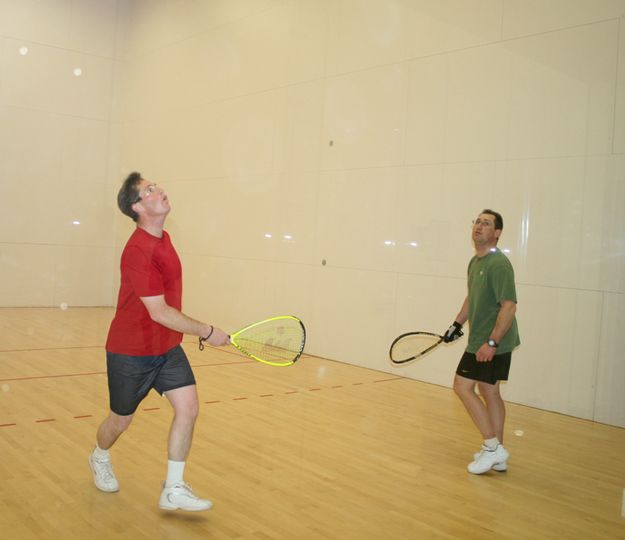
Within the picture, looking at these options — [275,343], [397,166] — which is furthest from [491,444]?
[397,166]

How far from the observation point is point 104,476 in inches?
107

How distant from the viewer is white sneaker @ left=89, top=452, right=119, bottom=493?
2.72 m

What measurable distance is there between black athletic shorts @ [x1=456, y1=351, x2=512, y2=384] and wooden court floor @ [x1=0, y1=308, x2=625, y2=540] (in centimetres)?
47

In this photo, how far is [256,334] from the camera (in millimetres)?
3211

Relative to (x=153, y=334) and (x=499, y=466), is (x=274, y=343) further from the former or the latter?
(x=499, y=466)

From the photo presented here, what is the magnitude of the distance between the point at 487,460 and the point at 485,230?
1.12m

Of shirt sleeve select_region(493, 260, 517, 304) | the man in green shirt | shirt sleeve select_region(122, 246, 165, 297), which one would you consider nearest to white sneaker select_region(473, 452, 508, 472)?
the man in green shirt

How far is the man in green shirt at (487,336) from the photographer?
323 centimetres

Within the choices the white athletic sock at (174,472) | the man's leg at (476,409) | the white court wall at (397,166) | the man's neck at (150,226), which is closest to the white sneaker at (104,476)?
the white athletic sock at (174,472)

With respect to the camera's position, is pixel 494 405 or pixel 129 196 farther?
pixel 494 405

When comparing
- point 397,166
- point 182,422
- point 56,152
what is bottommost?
point 182,422

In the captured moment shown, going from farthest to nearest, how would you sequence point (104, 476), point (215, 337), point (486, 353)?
point (486, 353) → point (104, 476) → point (215, 337)

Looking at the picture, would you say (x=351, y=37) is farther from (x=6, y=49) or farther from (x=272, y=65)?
(x=6, y=49)

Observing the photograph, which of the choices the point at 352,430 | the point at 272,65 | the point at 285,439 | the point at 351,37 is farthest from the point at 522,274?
the point at 272,65
